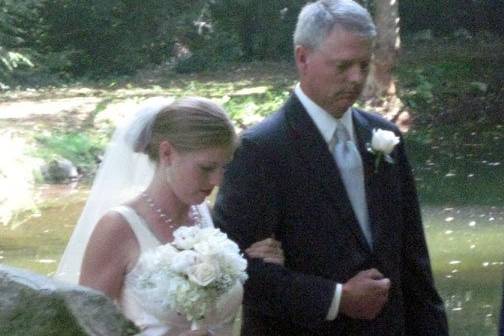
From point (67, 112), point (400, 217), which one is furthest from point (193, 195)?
point (67, 112)

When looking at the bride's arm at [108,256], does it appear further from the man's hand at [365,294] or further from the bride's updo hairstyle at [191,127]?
the man's hand at [365,294]

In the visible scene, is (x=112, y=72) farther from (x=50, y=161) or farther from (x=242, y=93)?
(x=50, y=161)

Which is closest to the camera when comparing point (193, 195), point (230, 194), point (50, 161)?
point (193, 195)

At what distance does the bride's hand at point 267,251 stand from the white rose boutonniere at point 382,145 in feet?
1.37

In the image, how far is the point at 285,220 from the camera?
11.7ft

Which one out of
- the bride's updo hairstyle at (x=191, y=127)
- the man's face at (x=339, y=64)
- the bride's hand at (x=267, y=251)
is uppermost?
the man's face at (x=339, y=64)

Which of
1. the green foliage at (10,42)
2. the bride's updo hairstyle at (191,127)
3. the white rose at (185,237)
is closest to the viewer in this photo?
the white rose at (185,237)

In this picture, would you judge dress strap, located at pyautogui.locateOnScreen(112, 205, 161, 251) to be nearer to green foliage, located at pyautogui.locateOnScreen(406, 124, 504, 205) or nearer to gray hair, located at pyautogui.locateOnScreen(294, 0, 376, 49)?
gray hair, located at pyautogui.locateOnScreen(294, 0, 376, 49)

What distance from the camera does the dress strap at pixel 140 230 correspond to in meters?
3.30

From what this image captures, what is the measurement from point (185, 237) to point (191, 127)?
33 centimetres

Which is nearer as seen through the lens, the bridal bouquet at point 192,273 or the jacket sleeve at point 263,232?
the bridal bouquet at point 192,273

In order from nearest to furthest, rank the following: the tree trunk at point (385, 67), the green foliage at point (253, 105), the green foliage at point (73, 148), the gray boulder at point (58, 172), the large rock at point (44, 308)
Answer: the large rock at point (44, 308) → the gray boulder at point (58, 172) → the green foliage at point (73, 148) → the green foliage at point (253, 105) → the tree trunk at point (385, 67)

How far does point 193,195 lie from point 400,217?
74cm

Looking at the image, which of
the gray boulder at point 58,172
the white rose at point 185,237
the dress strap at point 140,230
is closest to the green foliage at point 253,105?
the gray boulder at point 58,172
